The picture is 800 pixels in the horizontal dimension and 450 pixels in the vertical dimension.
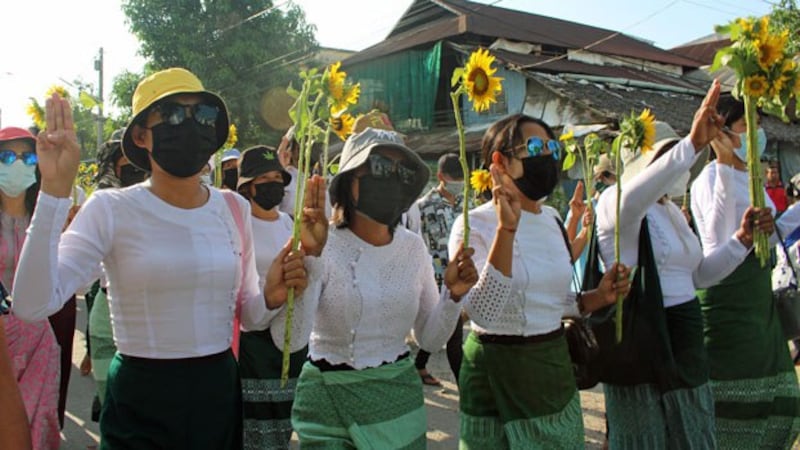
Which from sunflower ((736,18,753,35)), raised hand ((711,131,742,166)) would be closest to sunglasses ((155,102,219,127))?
sunflower ((736,18,753,35))

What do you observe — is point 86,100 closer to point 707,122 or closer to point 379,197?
point 379,197

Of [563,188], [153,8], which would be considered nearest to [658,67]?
[563,188]

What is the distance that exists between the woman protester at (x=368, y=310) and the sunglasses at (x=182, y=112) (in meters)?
0.56

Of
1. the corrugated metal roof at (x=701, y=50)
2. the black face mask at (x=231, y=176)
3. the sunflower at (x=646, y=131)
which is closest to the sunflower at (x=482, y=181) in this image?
the sunflower at (x=646, y=131)

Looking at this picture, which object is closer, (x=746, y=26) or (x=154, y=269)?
(x=154, y=269)

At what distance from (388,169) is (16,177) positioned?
86.7 inches

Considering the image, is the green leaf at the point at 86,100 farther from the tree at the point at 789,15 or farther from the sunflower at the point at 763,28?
the tree at the point at 789,15

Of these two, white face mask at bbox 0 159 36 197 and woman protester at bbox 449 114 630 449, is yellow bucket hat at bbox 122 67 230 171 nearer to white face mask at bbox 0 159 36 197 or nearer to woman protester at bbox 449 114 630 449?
woman protester at bbox 449 114 630 449

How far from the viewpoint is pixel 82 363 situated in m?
7.25

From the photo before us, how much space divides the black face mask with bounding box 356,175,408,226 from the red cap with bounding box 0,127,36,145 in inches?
76.7

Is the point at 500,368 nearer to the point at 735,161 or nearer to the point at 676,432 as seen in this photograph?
the point at 676,432

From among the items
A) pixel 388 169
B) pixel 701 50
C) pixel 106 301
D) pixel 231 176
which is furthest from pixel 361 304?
pixel 701 50

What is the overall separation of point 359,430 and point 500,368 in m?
0.68

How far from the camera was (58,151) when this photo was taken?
209 centimetres
